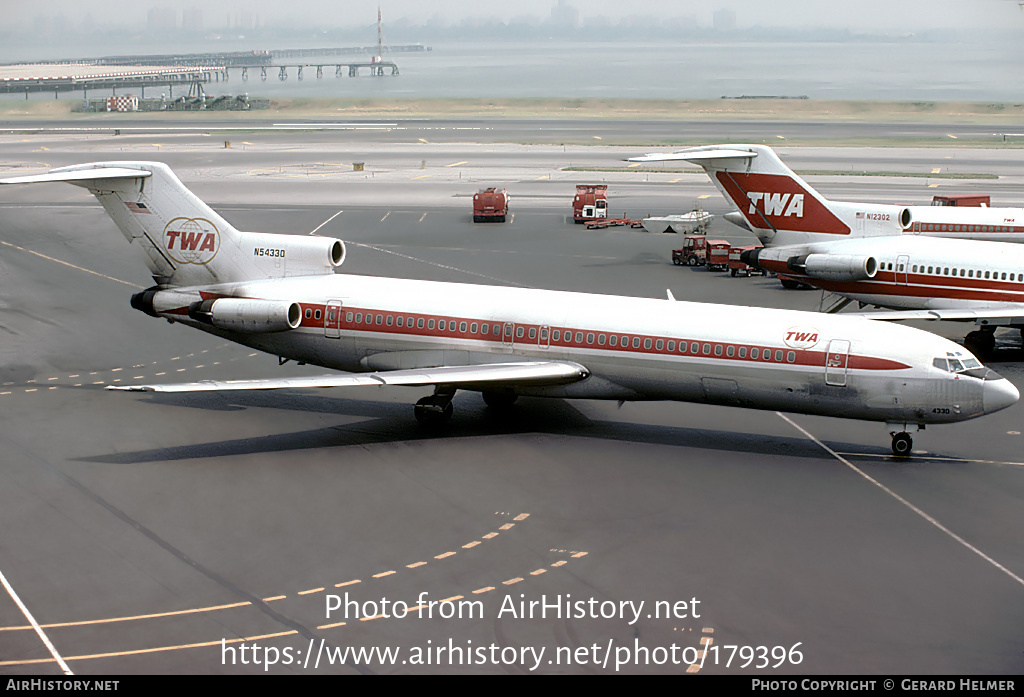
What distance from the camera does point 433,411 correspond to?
28281 millimetres

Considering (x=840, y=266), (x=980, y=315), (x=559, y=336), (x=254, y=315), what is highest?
(x=840, y=266)

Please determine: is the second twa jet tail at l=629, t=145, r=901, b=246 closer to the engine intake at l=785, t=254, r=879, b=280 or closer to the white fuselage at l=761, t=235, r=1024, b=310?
the white fuselage at l=761, t=235, r=1024, b=310

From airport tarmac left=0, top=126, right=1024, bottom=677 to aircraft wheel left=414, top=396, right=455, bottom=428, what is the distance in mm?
556

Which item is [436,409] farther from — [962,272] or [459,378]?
[962,272]

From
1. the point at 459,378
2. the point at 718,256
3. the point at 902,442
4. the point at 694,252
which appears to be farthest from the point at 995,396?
the point at 694,252

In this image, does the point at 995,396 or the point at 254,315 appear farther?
the point at 254,315

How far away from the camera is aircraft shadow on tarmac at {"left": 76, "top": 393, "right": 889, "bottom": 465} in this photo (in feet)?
87.7

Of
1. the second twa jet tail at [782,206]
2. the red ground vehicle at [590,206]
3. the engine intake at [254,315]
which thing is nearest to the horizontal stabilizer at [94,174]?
the engine intake at [254,315]

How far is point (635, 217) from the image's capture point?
69750 mm

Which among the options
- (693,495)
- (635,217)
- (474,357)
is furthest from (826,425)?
(635,217)

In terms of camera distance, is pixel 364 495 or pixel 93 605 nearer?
pixel 93 605

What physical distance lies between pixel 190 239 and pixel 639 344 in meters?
13.5

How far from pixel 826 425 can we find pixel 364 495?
13.2 metres
